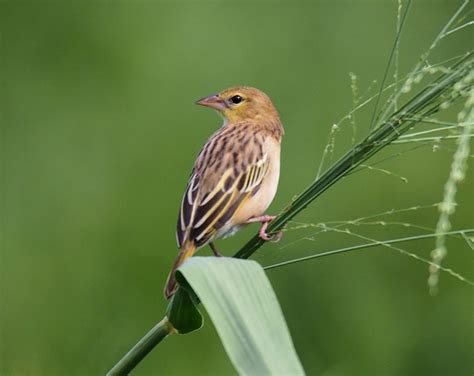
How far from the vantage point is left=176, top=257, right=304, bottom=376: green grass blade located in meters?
2.30

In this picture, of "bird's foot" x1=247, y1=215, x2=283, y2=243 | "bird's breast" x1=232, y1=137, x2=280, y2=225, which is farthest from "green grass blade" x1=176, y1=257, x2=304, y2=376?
"bird's breast" x1=232, y1=137, x2=280, y2=225

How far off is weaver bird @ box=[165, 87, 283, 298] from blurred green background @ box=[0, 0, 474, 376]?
2.98 ft

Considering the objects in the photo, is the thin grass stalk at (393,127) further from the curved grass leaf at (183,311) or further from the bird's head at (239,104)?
the bird's head at (239,104)

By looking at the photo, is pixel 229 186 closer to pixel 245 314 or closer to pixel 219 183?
pixel 219 183

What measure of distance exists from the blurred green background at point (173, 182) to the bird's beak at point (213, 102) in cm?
80

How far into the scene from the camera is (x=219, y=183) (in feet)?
13.4

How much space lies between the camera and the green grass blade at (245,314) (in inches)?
90.7

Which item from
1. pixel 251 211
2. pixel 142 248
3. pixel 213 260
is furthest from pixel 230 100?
pixel 213 260

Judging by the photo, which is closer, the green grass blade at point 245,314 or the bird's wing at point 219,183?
the green grass blade at point 245,314

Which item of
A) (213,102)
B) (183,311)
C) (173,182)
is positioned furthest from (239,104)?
(183,311)

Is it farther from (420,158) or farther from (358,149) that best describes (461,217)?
(358,149)

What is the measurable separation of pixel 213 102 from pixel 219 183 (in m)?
1.08

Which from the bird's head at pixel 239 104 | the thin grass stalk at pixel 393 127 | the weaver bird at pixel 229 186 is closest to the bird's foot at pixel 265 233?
the weaver bird at pixel 229 186

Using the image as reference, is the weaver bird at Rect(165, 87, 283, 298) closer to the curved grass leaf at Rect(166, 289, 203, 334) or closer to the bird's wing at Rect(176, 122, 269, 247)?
the bird's wing at Rect(176, 122, 269, 247)
